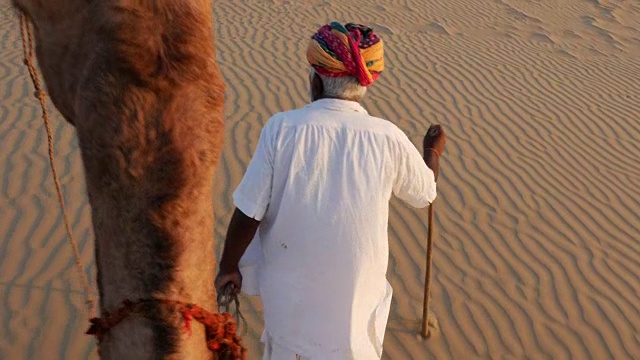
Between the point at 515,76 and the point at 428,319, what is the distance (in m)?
5.63

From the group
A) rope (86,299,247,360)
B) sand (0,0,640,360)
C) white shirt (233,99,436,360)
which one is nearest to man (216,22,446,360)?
white shirt (233,99,436,360)

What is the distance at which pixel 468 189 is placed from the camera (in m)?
6.08

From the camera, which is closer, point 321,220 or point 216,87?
point 216,87

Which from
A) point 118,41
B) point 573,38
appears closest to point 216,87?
point 118,41

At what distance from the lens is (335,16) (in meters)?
11.1

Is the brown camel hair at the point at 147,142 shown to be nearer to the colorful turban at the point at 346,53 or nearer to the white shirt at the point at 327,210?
the white shirt at the point at 327,210

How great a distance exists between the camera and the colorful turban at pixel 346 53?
212 cm

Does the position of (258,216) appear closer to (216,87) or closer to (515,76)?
(216,87)

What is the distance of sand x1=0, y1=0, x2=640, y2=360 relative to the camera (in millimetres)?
4375

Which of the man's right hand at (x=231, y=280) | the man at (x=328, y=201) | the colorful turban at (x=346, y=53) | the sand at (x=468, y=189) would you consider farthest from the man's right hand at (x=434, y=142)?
the sand at (x=468, y=189)

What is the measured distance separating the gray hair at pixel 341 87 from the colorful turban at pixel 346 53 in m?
0.01

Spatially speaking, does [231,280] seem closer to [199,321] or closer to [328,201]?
[328,201]

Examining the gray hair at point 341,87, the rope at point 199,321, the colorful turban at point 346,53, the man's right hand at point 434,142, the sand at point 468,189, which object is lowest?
the sand at point 468,189

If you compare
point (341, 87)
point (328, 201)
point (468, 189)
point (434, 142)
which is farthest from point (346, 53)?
point (468, 189)
